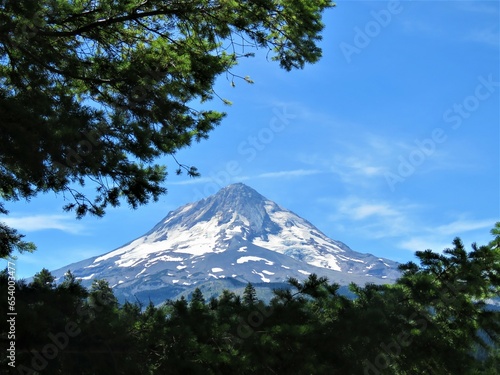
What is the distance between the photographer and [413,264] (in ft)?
25.1

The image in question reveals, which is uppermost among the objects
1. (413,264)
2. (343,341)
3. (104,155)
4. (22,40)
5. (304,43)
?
(304,43)

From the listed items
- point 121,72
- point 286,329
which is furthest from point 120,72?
point 286,329

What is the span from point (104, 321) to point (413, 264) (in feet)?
15.6

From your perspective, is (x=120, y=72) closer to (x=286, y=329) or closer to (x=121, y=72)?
(x=121, y=72)

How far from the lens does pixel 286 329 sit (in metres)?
6.19

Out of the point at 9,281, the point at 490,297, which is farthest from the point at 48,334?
the point at 490,297

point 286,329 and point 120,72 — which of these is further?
point 120,72

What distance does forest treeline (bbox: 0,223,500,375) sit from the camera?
552 cm

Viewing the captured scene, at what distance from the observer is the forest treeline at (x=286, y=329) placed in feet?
18.1

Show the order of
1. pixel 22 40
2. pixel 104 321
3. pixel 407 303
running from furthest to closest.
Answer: pixel 22 40, pixel 407 303, pixel 104 321

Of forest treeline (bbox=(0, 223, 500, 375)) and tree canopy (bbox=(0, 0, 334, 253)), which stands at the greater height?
tree canopy (bbox=(0, 0, 334, 253))

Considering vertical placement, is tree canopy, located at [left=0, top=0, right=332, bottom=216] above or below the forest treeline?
above

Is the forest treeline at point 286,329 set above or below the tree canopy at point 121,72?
below

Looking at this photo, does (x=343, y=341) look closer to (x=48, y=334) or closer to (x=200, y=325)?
(x=200, y=325)
